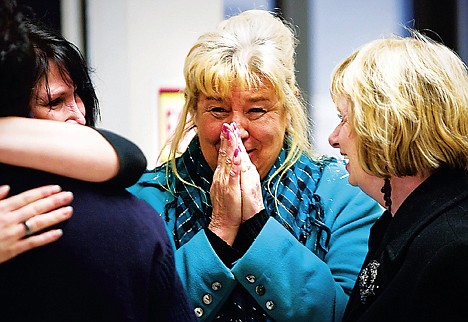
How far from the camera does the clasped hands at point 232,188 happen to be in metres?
1.82

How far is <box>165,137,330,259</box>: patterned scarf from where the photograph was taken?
1.88m

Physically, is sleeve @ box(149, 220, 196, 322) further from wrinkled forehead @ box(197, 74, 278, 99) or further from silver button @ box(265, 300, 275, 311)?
wrinkled forehead @ box(197, 74, 278, 99)

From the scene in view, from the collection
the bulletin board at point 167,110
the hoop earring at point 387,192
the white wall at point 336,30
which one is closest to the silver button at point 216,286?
the hoop earring at point 387,192

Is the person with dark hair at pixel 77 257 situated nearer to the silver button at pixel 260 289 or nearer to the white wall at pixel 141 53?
the silver button at pixel 260 289

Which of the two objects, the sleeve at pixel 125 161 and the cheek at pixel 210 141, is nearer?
the sleeve at pixel 125 161

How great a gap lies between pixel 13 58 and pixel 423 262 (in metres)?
0.80

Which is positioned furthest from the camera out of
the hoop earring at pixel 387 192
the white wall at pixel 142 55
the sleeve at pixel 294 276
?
the white wall at pixel 142 55

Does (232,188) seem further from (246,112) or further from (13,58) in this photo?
(13,58)

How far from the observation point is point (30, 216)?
1073 mm

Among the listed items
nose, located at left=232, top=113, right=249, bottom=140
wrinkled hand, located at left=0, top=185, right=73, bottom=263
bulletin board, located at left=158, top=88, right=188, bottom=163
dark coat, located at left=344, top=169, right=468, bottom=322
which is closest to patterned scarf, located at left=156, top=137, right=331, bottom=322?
nose, located at left=232, top=113, right=249, bottom=140

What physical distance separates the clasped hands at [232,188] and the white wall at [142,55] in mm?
1660

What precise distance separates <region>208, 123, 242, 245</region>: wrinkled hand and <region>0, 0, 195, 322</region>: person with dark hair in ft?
2.30

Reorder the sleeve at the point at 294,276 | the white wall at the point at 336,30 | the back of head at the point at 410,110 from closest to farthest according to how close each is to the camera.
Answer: the back of head at the point at 410,110
the sleeve at the point at 294,276
the white wall at the point at 336,30

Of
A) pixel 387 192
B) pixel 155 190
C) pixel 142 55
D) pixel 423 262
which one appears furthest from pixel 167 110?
pixel 423 262
